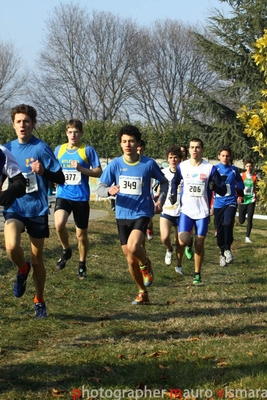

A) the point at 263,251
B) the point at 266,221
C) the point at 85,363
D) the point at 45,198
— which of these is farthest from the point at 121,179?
the point at 266,221

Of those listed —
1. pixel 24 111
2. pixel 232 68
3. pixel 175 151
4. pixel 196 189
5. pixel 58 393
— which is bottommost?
pixel 58 393

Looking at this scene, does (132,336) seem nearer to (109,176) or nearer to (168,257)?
(109,176)

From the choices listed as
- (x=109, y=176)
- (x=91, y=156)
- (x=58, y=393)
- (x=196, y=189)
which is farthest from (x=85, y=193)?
(x=58, y=393)

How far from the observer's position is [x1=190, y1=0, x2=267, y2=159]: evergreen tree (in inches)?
1368

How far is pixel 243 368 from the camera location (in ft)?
18.4

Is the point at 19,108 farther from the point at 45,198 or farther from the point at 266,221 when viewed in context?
the point at 266,221

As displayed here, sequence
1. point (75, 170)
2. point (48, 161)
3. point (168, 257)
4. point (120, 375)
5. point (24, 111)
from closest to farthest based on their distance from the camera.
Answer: point (120, 375), point (24, 111), point (48, 161), point (75, 170), point (168, 257)

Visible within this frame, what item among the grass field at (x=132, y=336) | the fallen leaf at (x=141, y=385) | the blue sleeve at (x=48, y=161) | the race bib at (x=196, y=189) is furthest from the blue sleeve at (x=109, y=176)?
the fallen leaf at (x=141, y=385)

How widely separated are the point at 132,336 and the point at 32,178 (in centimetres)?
197

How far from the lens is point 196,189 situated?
11.1m

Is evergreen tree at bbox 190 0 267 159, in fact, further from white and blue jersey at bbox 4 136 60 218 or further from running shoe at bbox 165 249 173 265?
white and blue jersey at bbox 4 136 60 218

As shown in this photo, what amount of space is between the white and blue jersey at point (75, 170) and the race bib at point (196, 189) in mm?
1426

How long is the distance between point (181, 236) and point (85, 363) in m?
5.26

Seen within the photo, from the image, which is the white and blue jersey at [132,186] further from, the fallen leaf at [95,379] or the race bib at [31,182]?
the fallen leaf at [95,379]
